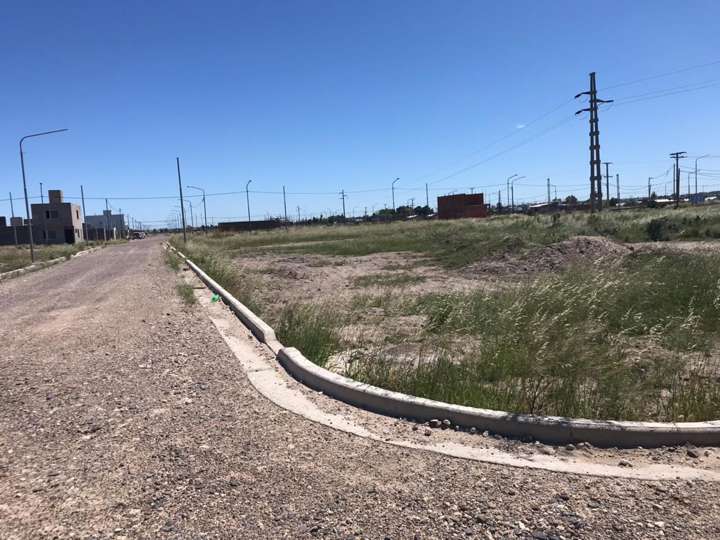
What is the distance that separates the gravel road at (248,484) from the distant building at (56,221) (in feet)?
361

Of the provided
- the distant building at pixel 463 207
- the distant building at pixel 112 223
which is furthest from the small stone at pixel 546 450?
the distant building at pixel 112 223

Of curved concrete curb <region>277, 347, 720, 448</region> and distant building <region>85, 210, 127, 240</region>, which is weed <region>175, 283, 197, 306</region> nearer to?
curved concrete curb <region>277, 347, 720, 448</region>

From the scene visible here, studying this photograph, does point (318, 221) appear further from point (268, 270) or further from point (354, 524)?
point (354, 524)

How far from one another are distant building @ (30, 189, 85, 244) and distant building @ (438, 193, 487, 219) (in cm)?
7186

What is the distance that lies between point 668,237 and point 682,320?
27.9 meters

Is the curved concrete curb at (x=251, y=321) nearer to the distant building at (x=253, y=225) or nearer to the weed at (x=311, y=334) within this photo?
the weed at (x=311, y=334)

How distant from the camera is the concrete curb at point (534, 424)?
4.58 meters

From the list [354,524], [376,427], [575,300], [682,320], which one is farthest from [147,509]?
[682,320]

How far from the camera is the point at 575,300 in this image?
30.4ft

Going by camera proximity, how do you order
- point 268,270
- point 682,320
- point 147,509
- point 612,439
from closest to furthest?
point 147,509, point 612,439, point 682,320, point 268,270

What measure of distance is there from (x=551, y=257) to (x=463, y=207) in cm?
10056

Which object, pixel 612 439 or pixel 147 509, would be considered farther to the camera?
pixel 612 439

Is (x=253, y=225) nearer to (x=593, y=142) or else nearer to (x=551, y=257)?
(x=593, y=142)

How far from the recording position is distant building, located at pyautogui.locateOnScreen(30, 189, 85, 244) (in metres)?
105
